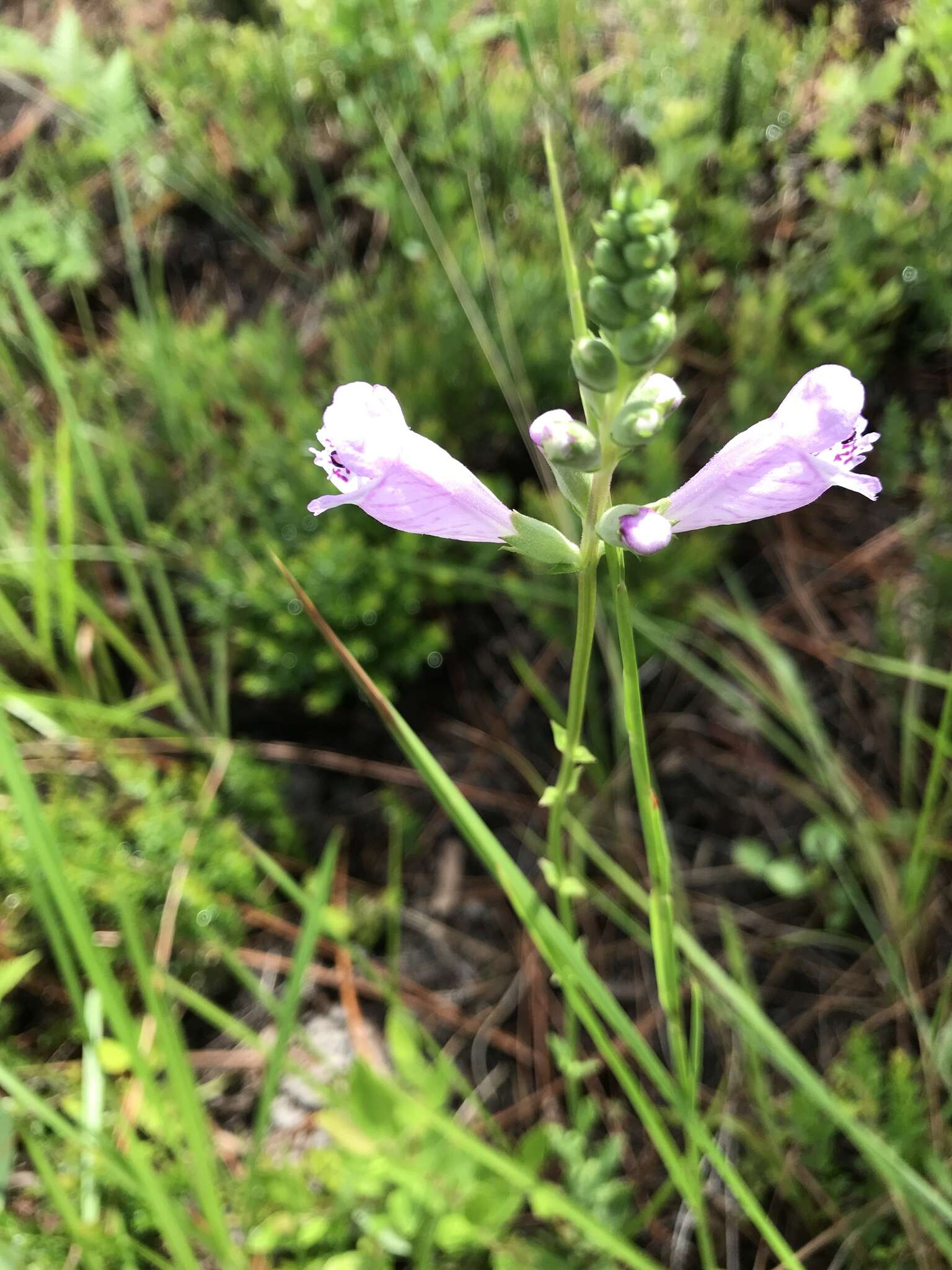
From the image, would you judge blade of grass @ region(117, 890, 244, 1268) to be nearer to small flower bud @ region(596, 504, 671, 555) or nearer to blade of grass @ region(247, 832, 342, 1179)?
blade of grass @ region(247, 832, 342, 1179)

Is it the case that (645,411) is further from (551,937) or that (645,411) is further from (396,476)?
(551,937)

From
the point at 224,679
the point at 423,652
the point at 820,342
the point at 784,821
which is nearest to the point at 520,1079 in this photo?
the point at 784,821

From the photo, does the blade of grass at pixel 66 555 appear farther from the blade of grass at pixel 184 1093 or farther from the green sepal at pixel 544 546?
the green sepal at pixel 544 546

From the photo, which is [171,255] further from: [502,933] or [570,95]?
[502,933]

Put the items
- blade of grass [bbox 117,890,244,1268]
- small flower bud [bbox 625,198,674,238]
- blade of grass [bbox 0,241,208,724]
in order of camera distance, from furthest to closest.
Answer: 1. blade of grass [bbox 0,241,208,724]
2. blade of grass [bbox 117,890,244,1268]
3. small flower bud [bbox 625,198,674,238]

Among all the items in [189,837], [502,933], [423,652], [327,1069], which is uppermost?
[423,652]

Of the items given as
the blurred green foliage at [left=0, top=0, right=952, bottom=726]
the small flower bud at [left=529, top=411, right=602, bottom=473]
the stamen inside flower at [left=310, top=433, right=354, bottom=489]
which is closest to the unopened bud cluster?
the small flower bud at [left=529, top=411, right=602, bottom=473]
